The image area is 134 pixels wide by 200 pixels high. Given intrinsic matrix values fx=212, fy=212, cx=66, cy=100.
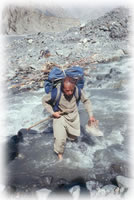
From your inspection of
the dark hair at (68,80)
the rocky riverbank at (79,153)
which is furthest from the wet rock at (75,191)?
the dark hair at (68,80)

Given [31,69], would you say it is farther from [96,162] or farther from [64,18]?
[64,18]

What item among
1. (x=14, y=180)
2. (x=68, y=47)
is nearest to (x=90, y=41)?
(x=68, y=47)

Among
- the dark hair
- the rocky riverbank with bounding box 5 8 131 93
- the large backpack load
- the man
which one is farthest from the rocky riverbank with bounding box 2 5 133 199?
the rocky riverbank with bounding box 5 8 131 93

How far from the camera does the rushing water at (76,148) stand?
346 centimetres

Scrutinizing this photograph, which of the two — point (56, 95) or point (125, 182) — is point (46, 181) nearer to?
point (125, 182)

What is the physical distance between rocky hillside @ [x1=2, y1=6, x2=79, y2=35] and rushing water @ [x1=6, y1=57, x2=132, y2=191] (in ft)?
176

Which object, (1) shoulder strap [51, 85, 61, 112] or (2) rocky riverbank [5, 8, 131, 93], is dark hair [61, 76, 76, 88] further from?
(2) rocky riverbank [5, 8, 131, 93]

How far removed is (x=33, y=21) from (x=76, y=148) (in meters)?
64.8

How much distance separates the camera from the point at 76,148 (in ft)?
13.4

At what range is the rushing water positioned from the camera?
11.3 ft

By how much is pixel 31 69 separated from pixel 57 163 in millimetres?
8352

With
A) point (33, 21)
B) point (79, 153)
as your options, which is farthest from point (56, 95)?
point (33, 21)

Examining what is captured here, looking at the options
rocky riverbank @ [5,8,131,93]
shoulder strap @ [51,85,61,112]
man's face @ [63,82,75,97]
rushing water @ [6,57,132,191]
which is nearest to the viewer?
man's face @ [63,82,75,97]

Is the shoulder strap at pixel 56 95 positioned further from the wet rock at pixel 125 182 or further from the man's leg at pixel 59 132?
the wet rock at pixel 125 182
